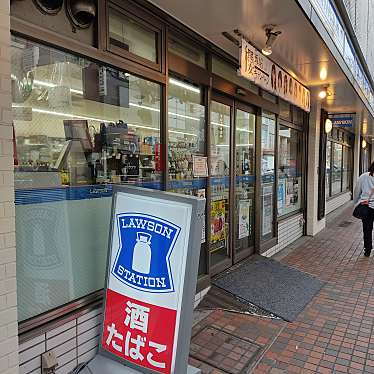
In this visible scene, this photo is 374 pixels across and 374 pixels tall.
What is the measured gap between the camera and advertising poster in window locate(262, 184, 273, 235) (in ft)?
20.3

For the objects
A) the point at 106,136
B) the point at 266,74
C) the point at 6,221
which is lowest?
the point at 6,221

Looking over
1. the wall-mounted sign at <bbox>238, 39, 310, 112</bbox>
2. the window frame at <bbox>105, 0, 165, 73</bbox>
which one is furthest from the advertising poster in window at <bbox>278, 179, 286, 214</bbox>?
the window frame at <bbox>105, 0, 165, 73</bbox>

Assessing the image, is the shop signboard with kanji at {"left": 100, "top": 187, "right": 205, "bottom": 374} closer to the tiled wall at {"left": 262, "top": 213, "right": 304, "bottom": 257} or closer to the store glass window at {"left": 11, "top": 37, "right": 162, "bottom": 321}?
the store glass window at {"left": 11, "top": 37, "right": 162, "bottom": 321}

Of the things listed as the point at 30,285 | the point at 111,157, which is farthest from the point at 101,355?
the point at 111,157

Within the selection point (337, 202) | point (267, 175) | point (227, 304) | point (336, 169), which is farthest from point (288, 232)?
point (336, 169)

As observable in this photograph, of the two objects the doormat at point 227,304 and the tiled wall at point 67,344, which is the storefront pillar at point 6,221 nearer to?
the tiled wall at point 67,344

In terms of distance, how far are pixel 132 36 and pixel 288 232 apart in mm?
5329

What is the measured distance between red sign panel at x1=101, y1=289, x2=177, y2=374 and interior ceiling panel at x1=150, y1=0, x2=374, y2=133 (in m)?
2.71

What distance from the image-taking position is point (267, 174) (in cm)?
635

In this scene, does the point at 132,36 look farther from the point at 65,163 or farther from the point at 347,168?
the point at 347,168

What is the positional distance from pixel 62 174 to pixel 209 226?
2.30 meters

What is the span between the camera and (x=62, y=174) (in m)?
2.62

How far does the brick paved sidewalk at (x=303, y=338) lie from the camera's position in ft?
10.0

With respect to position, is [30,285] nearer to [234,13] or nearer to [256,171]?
[234,13]
